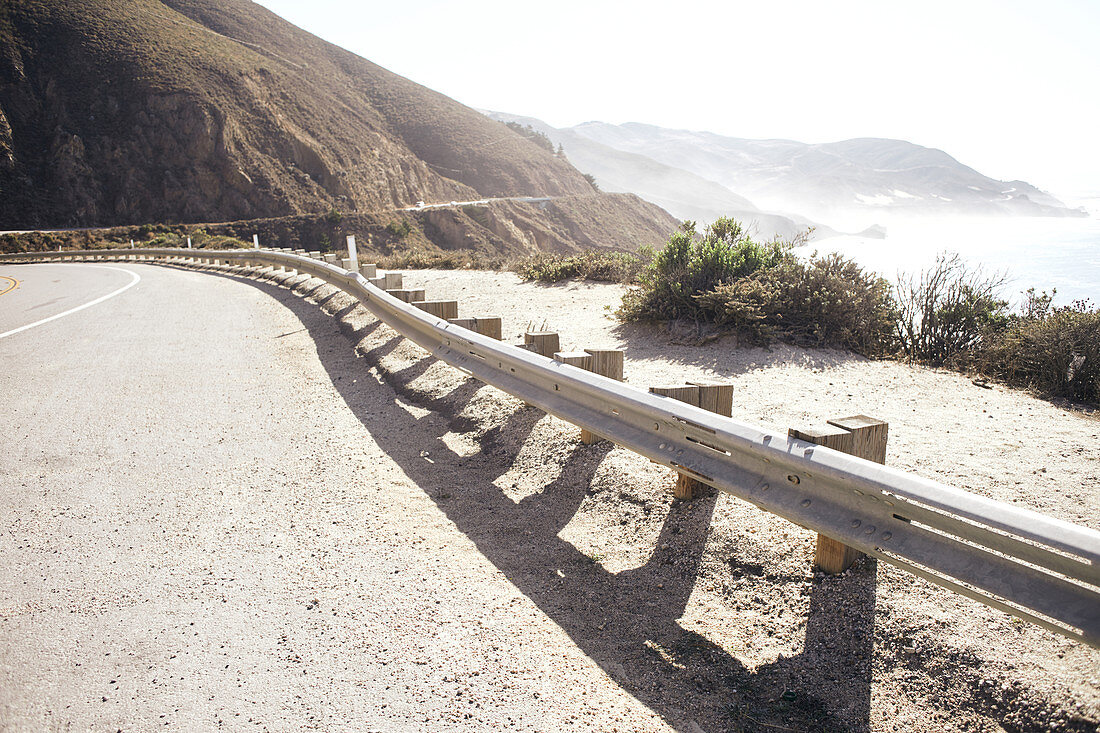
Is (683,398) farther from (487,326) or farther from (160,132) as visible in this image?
(160,132)

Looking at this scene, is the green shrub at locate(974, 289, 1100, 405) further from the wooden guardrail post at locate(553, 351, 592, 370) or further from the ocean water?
the wooden guardrail post at locate(553, 351, 592, 370)

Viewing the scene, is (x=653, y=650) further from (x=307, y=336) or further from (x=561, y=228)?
(x=561, y=228)

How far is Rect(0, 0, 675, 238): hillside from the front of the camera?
5578cm

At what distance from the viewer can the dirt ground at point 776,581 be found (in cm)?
198

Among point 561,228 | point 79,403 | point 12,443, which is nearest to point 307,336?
point 79,403

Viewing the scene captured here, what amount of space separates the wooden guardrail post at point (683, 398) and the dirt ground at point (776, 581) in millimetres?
85

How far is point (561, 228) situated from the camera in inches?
3221

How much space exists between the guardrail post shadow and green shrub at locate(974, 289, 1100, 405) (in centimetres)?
411

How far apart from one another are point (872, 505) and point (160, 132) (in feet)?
233

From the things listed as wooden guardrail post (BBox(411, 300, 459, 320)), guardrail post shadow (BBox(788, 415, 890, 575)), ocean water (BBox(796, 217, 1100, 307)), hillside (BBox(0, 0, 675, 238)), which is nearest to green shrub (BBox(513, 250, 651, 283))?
ocean water (BBox(796, 217, 1100, 307))

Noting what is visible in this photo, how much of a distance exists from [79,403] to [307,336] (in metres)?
Answer: 3.01

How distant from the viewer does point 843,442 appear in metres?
2.33

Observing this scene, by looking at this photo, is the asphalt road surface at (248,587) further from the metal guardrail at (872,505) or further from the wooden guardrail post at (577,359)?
the wooden guardrail post at (577,359)

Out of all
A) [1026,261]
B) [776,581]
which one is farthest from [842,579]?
[1026,261]
